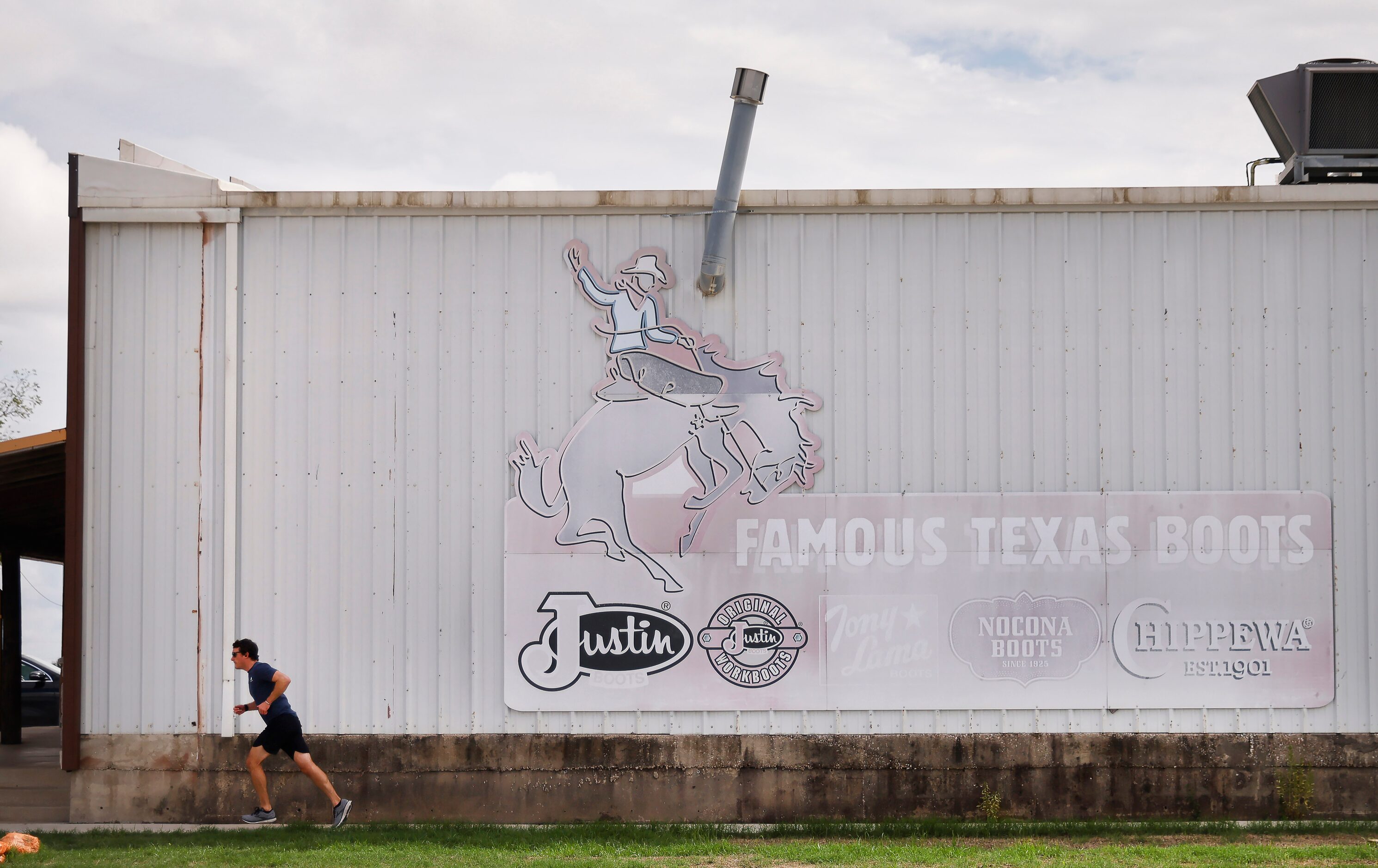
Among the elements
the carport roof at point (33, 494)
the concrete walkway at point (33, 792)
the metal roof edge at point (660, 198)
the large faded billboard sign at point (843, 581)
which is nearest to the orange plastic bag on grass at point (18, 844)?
the concrete walkway at point (33, 792)

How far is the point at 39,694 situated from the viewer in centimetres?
1638

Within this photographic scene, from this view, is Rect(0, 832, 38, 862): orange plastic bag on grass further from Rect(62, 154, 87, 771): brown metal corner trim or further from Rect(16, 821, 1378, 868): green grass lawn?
Rect(62, 154, 87, 771): brown metal corner trim

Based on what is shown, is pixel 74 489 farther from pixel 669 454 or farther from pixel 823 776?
pixel 823 776

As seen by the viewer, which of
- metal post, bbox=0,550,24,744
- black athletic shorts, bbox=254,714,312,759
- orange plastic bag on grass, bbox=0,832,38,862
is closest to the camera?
orange plastic bag on grass, bbox=0,832,38,862

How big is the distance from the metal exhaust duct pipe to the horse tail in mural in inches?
83.9

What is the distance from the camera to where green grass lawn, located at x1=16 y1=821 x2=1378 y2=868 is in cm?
773

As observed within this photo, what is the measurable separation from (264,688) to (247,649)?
36 cm

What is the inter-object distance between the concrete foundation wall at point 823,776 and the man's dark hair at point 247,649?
2.97ft

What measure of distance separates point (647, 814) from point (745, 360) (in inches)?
156

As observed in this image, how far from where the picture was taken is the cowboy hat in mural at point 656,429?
917cm

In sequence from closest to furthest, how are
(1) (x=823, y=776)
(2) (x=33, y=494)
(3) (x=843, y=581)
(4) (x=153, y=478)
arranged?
(1) (x=823, y=776), (3) (x=843, y=581), (4) (x=153, y=478), (2) (x=33, y=494)

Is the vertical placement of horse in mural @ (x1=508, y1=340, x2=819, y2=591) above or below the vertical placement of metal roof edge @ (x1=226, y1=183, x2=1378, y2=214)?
below

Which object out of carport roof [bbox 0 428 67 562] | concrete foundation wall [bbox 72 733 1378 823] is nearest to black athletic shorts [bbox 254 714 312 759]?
concrete foundation wall [bbox 72 733 1378 823]

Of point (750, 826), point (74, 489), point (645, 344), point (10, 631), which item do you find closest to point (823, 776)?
point (750, 826)
